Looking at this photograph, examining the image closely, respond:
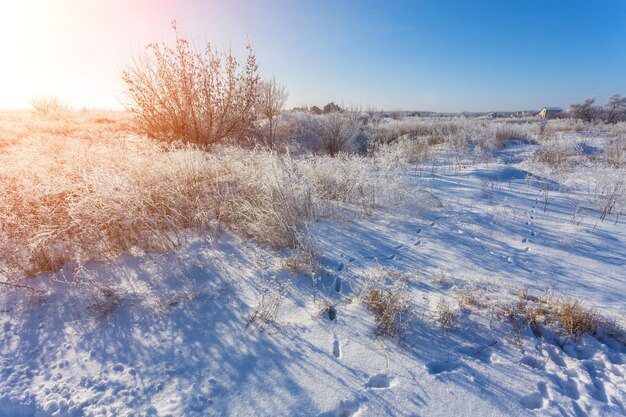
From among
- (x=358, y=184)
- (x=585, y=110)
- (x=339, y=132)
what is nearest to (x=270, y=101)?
(x=339, y=132)

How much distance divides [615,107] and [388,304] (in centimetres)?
3494

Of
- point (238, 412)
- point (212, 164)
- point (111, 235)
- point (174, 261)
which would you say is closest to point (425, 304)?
point (238, 412)

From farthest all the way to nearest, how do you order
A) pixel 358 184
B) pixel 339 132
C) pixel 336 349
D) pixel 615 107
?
1. pixel 615 107
2. pixel 339 132
3. pixel 358 184
4. pixel 336 349

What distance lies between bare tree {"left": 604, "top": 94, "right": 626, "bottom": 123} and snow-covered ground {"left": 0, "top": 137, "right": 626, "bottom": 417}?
30.7 meters

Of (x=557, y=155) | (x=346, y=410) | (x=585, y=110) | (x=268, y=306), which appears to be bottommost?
(x=346, y=410)

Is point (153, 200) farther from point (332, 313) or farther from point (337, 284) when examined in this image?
point (332, 313)

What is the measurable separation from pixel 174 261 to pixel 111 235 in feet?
2.87

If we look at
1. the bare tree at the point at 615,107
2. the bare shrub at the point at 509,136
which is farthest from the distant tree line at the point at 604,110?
the bare shrub at the point at 509,136

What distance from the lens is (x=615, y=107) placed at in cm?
2492

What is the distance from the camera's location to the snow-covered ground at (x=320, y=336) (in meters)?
1.69

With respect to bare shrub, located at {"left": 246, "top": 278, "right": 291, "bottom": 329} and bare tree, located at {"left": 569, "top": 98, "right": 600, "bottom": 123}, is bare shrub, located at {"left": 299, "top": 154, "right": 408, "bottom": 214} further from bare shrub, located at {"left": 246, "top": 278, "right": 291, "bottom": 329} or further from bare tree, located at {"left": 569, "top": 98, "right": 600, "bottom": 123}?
bare tree, located at {"left": 569, "top": 98, "right": 600, "bottom": 123}

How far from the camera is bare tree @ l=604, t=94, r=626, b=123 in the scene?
24369 millimetres

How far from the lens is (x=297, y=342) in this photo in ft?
6.83

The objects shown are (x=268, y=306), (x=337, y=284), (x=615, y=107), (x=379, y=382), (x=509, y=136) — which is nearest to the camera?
(x=379, y=382)
